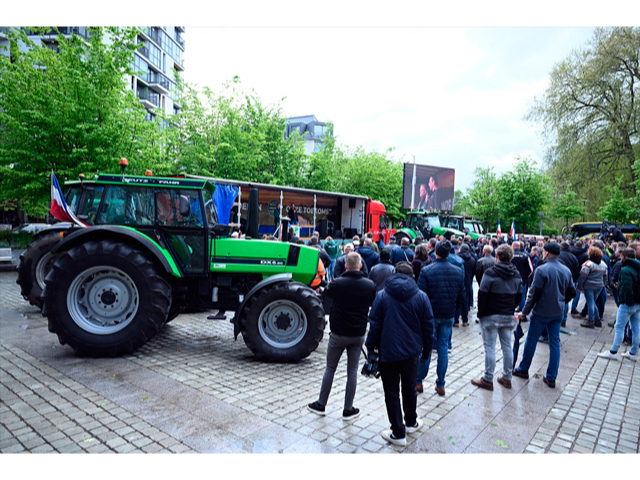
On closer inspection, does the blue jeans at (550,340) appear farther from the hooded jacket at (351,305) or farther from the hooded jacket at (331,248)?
the hooded jacket at (331,248)

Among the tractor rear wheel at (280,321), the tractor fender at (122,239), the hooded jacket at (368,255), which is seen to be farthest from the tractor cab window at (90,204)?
the hooded jacket at (368,255)

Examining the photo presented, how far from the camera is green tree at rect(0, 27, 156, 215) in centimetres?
1399

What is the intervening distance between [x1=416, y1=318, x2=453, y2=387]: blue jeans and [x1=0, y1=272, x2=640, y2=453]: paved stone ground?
0.25m

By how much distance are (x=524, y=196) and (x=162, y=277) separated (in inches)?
1349

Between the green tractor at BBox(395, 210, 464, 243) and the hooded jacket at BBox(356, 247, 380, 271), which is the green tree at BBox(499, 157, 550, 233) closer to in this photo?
the green tractor at BBox(395, 210, 464, 243)

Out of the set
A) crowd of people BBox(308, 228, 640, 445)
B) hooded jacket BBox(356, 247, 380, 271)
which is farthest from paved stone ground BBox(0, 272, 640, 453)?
hooded jacket BBox(356, 247, 380, 271)

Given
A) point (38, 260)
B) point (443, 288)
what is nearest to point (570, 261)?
point (443, 288)

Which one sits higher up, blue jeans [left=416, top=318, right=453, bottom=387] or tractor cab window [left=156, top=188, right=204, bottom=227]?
tractor cab window [left=156, top=188, right=204, bottom=227]

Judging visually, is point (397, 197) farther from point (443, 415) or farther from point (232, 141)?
point (443, 415)

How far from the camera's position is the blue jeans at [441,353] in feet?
17.6

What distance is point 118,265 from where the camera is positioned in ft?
20.4

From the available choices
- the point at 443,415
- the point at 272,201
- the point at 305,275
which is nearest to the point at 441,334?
the point at 443,415

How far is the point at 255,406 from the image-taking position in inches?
189

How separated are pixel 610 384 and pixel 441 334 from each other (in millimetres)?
2902
